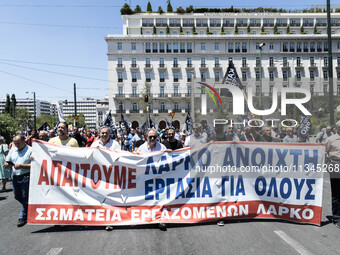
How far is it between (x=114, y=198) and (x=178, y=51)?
2262 inches

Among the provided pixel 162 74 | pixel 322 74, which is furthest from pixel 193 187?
pixel 322 74

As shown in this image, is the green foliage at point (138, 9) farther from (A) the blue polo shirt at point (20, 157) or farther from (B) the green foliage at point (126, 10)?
(A) the blue polo shirt at point (20, 157)

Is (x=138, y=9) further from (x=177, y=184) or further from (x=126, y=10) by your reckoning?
(x=177, y=184)

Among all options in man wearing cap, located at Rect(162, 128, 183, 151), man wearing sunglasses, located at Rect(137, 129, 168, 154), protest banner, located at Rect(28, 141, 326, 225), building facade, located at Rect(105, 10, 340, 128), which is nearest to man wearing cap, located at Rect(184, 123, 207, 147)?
man wearing cap, located at Rect(162, 128, 183, 151)

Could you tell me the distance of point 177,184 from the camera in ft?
16.9

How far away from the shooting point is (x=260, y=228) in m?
4.77

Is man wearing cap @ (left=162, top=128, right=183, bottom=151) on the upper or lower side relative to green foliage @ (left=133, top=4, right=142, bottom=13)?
lower

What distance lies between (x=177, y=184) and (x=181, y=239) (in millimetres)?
1049

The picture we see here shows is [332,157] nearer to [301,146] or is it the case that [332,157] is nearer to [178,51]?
[301,146]

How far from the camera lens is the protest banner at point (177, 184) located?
16.3 ft

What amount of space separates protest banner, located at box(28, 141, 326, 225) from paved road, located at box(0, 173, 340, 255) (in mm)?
175

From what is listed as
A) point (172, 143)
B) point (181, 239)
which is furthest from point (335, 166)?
point (172, 143)

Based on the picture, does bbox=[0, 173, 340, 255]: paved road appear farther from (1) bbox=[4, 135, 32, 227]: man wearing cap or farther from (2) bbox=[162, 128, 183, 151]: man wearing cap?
(2) bbox=[162, 128, 183, 151]: man wearing cap

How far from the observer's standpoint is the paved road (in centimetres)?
400
